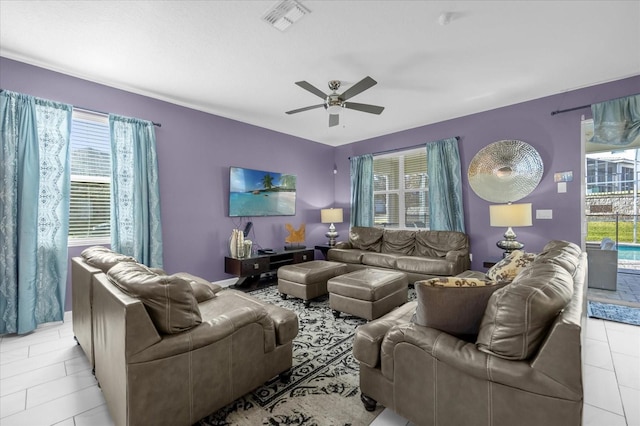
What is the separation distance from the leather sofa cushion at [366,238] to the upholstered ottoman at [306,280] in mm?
1569

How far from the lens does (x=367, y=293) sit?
2.77m

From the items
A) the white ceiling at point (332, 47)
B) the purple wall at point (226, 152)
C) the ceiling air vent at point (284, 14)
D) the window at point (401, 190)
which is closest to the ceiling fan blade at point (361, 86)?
the white ceiling at point (332, 47)

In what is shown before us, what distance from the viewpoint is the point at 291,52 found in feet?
8.83

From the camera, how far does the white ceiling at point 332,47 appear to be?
215 cm

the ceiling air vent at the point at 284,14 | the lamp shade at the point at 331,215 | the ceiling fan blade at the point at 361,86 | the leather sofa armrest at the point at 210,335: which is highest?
the ceiling air vent at the point at 284,14

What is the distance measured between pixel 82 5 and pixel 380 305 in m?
3.52

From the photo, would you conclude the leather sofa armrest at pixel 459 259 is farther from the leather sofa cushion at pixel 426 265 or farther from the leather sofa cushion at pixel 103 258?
the leather sofa cushion at pixel 103 258

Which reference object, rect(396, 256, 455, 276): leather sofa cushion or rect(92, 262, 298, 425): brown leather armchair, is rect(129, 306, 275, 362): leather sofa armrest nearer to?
rect(92, 262, 298, 425): brown leather armchair

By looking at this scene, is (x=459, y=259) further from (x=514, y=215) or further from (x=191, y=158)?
(x=191, y=158)

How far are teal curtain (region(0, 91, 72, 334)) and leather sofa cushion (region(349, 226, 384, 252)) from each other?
418 centimetres

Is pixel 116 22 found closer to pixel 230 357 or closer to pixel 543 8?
pixel 230 357

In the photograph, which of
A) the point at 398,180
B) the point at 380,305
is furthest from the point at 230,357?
the point at 398,180

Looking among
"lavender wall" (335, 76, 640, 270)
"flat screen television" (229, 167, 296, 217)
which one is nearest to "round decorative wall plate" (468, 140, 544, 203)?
"lavender wall" (335, 76, 640, 270)

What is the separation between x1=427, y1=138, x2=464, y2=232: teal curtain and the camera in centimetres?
452
